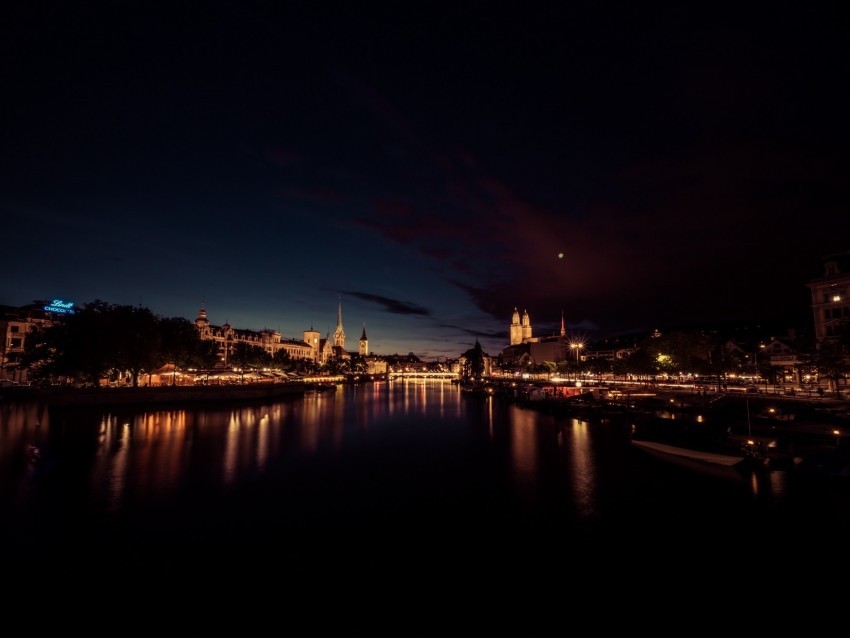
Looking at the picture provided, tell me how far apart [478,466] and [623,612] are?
16879mm

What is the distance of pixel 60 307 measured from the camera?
9325 centimetres

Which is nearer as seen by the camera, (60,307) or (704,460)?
(704,460)

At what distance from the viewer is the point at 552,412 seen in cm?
5594

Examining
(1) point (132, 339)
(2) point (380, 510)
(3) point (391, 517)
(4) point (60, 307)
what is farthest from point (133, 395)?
(4) point (60, 307)

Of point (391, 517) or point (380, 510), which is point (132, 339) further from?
point (391, 517)

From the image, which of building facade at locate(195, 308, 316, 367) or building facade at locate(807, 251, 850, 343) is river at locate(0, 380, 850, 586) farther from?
building facade at locate(195, 308, 316, 367)

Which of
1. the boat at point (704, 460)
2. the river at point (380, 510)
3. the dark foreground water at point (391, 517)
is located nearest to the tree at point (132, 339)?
the river at point (380, 510)

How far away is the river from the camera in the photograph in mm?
13680

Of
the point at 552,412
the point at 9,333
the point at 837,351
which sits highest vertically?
the point at 9,333

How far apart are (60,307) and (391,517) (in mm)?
111342

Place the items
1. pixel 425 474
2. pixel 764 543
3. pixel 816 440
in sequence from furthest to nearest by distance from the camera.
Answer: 1. pixel 816 440
2. pixel 425 474
3. pixel 764 543

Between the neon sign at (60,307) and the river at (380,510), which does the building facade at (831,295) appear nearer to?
the river at (380,510)

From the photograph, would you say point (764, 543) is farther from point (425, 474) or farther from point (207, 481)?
point (207, 481)

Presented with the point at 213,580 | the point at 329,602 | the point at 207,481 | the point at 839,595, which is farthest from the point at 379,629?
the point at 207,481
